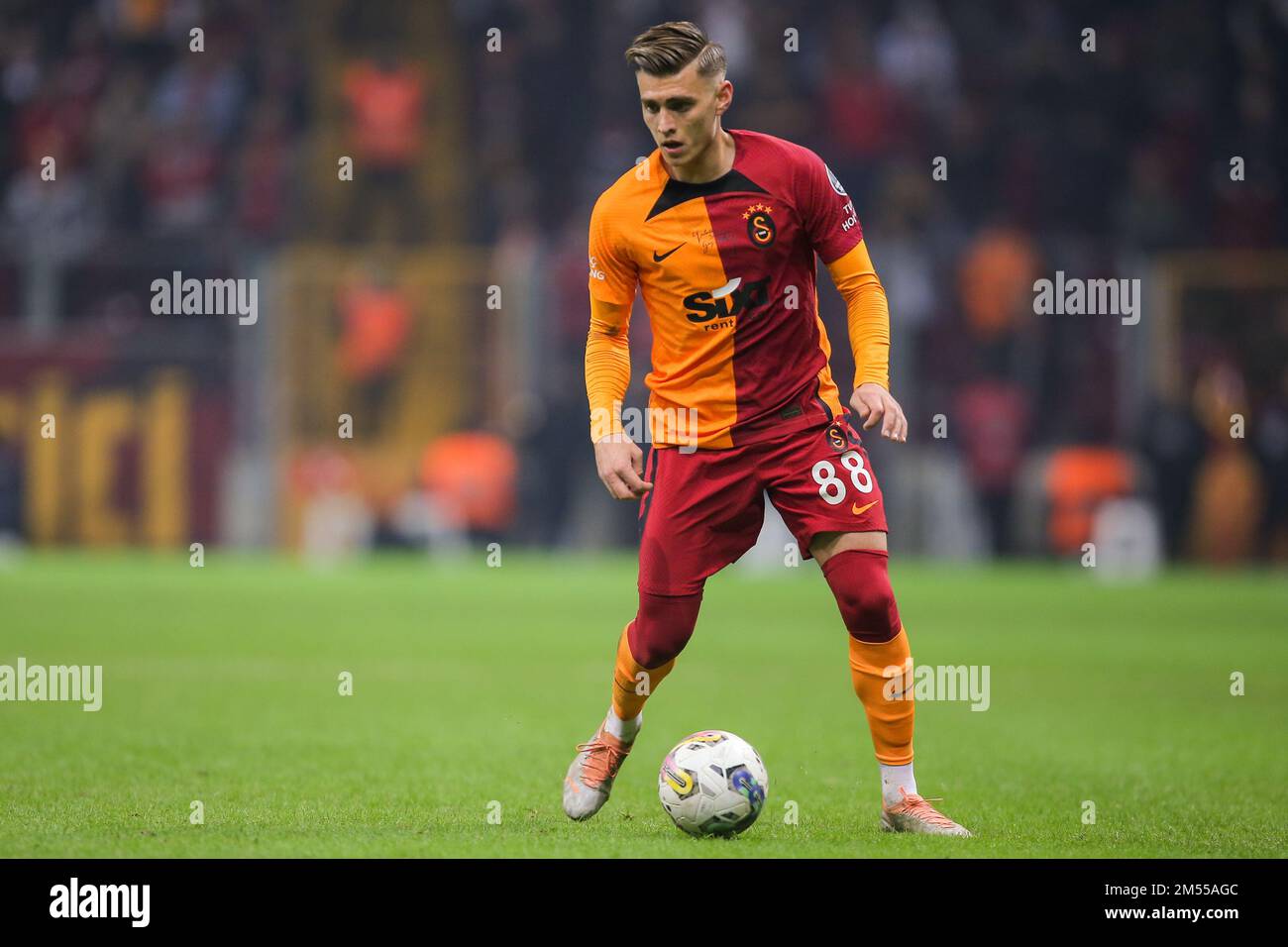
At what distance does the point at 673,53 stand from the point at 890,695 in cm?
206

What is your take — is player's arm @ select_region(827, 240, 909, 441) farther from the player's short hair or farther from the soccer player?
the player's short hair

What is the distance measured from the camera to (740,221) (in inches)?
222

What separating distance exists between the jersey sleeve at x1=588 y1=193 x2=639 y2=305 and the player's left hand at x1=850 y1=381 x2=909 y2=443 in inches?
32.7

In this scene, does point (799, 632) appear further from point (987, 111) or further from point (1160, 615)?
point (987, 111)

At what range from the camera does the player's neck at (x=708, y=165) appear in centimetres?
566

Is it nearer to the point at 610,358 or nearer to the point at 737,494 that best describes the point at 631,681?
the point at 737,494

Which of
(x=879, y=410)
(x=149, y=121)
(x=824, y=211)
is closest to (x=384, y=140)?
(x=149, y=121)

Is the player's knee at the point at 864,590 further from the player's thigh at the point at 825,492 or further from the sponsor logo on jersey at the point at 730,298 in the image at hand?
the sponsor logo on jersey at the point at 730,298

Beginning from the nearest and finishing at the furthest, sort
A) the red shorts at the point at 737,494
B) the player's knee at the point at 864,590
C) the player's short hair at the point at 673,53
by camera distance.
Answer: the player's short hair at the point at 673,53 < the player's knee at the point at 864,590 < the red shorts at the point at 737,494

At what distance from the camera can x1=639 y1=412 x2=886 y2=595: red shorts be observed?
561 cm

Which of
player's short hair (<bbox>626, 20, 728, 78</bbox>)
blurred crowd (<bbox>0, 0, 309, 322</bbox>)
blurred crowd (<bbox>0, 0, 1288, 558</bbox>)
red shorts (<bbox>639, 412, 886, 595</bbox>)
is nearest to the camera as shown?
player's short hair (<bbox>626, 20, 728, 78</bbox>)

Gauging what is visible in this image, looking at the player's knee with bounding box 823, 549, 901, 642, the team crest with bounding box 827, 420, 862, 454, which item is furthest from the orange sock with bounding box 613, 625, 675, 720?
the team crest with bounding box 827, 420, 862, 454

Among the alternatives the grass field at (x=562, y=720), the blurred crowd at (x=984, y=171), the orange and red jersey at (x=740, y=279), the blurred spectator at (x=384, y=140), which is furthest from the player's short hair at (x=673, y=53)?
the blurred spectator at (x=384, y=140)

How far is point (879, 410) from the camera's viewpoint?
5445 millimetres
